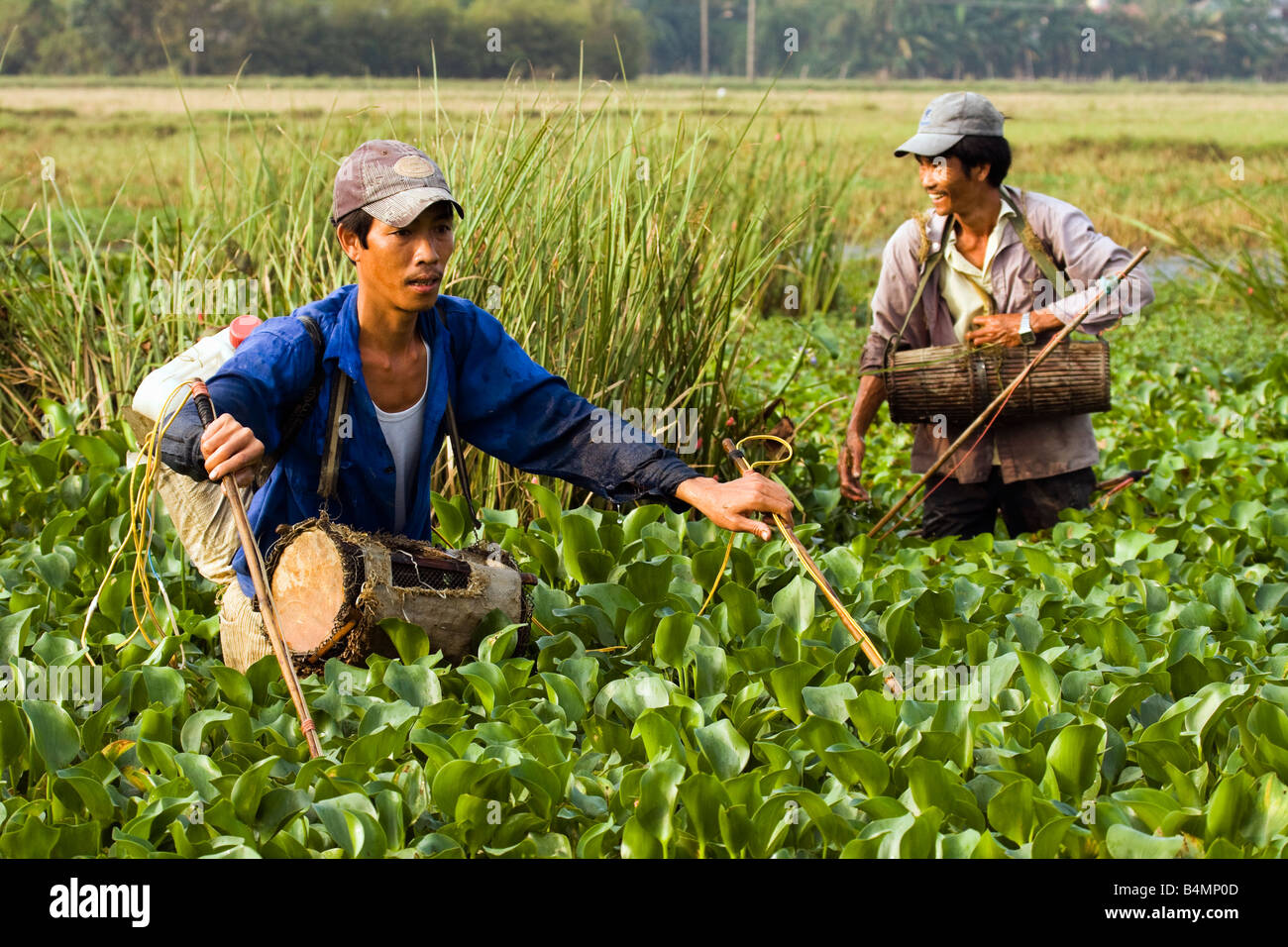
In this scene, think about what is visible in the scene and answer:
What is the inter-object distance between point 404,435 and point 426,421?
62mm

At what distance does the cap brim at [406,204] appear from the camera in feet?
8.95

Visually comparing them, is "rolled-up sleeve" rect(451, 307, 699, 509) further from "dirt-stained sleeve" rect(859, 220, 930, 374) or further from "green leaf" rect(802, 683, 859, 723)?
"dirt-stained sleeve" rect(859, 220, 930, 374)

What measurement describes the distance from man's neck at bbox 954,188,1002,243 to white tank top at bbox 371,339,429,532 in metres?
1.93

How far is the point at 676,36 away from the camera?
3634 centimetres

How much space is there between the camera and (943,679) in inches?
107

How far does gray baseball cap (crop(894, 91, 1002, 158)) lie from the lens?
4051 millimetres

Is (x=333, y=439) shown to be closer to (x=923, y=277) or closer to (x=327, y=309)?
(x=327, y=309)

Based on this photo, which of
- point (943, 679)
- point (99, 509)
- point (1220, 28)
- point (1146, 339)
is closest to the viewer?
point (943, 679)

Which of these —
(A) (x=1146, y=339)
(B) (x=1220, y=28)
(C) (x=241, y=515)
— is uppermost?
(B) (x=1220, y=28)

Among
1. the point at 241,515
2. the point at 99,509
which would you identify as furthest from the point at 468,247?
the point at 241,515

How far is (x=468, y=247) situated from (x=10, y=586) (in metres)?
1.51

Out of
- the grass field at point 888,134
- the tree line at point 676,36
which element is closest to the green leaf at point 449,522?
the grass field at point 888,134

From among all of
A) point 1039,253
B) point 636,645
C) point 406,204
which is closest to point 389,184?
point 406,204
